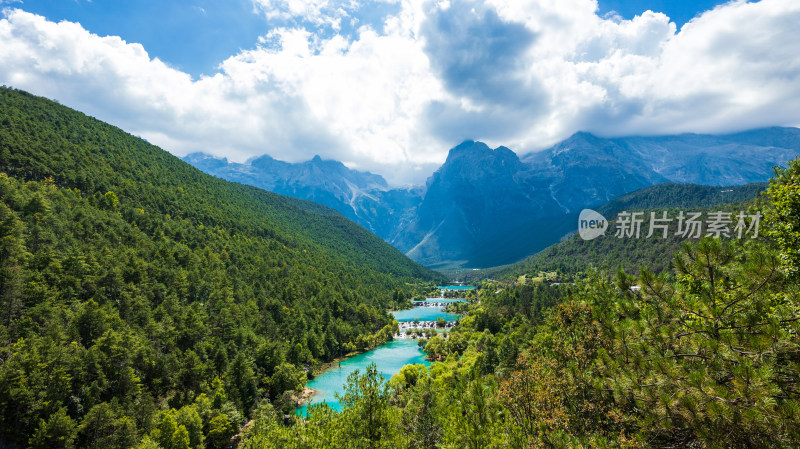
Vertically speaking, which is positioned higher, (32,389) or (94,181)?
(94,181)

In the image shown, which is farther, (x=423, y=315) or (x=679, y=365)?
(x=423, y=315)

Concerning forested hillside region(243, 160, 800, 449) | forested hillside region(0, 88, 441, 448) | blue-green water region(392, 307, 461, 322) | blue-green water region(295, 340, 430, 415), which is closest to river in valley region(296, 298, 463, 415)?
blue-green water region(295, 340, 430, 415)

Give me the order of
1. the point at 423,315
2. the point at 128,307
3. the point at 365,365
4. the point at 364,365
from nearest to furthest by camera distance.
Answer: the point at 128,307 < the point at 365,365 < the point at 364,365 < the point at 423,315

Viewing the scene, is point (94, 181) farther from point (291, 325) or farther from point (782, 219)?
point (782, 219)

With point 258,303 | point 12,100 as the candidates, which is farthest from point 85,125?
point 258,303

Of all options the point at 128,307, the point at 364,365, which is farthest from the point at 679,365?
the point at 364,365

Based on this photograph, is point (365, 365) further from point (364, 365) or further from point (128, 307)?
point (128, 307)

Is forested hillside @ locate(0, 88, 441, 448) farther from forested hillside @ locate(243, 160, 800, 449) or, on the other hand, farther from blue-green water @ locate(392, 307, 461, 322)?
forested hillside @ locate(243, 160, 800, 449)
